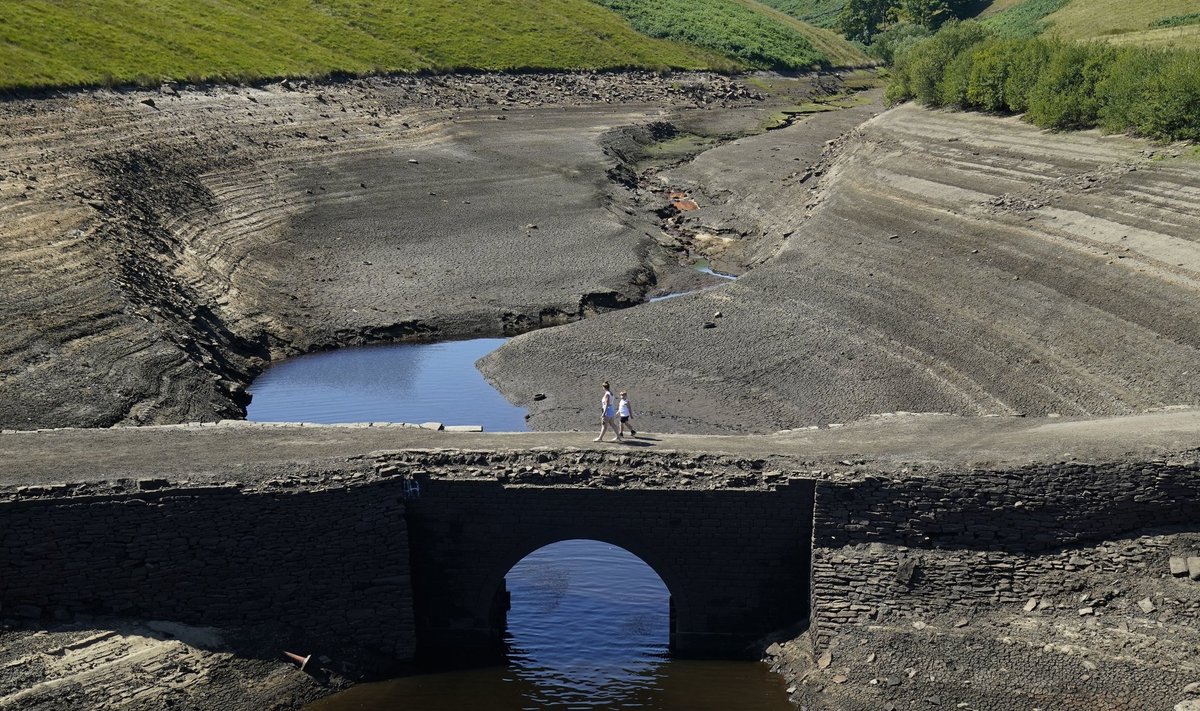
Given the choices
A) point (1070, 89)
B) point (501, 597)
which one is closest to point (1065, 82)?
point (1070, 89)

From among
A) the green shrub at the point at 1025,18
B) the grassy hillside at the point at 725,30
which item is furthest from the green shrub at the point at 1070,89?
the grassy hillside at the point at 725,30

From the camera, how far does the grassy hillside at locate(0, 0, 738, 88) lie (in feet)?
213

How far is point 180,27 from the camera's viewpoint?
255ft

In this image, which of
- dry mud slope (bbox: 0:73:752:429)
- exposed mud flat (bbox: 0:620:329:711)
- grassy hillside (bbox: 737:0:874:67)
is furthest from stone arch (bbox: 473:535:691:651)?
grassy hillside (bbox: 737:0:874:67)

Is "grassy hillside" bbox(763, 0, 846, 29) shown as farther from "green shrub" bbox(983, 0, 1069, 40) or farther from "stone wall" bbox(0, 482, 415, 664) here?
"stone wall" bbox(0, 482, 415, 664)

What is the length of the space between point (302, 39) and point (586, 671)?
67.8 meters

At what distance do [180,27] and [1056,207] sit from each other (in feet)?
174

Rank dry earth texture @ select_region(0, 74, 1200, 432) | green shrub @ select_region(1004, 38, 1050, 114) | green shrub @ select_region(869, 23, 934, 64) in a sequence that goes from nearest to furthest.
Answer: dry earth texture @ select_region(0, 74, 1200, 432), green shrub @ select_region(1004, 38, 1050, 114), green shrub @ select_region(869, 23, 934, 64)

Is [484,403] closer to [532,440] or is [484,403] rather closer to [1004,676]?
[532,440]

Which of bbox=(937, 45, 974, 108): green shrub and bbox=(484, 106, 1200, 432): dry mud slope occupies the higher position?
bbox=(937, 45, 974, 108): green shrub

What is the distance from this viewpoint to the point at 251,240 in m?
52.1

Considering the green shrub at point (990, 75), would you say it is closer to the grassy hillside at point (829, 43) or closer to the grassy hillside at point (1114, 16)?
the grassy hillside at point (1114, 16)

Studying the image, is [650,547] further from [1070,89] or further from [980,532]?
[1070,89]

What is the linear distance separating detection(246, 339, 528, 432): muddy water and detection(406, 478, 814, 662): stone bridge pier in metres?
10.1
